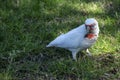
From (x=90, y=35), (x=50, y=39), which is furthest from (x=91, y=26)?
(x=50, y=39)

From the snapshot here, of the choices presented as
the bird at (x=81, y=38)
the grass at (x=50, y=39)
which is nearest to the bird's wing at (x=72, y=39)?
the bird at (x=81, y=38)

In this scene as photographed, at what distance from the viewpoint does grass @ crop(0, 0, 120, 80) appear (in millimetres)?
4262

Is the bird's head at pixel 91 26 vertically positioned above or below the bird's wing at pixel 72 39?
above

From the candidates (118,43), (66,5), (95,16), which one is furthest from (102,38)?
(66,5)

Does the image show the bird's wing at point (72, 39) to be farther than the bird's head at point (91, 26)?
Yes

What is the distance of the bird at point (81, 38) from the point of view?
4223mm

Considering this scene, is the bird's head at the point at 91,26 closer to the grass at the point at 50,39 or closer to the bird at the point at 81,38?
the bird at the point at 81,38

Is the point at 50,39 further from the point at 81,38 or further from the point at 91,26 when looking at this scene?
the point at 91,26

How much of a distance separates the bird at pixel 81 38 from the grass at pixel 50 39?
0.54 ft

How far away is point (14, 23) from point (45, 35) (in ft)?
1.72

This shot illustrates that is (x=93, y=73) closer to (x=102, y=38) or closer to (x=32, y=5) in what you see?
(x=102, y=38)

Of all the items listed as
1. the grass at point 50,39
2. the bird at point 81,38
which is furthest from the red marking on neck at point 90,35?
the grass at point 50,39

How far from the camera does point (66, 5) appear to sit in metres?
5.73

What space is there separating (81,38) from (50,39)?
28.5 inches
